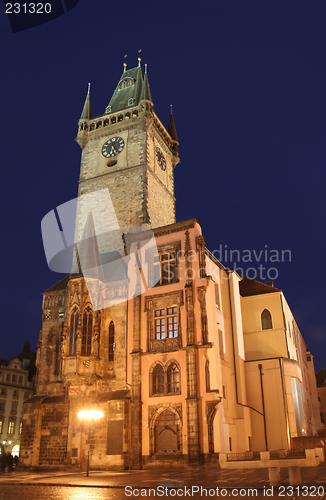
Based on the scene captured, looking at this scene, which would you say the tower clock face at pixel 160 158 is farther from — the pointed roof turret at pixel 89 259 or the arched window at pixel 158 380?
the arched window at pixel 158 380

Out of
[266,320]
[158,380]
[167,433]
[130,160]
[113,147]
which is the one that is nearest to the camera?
[167,433]

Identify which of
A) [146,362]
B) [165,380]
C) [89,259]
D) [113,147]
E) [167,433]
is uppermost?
[113,147]

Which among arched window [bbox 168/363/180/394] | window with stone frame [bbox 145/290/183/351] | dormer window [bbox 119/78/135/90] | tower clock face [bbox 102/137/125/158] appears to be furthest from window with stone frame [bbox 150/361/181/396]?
dormer window [bbox 119/78/135/90]

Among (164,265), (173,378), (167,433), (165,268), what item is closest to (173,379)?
(173,378)

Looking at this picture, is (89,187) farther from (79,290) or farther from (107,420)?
(107,420)

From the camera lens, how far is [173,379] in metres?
27.2

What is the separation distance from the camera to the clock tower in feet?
134

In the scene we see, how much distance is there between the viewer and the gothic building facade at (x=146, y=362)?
26.0 meters

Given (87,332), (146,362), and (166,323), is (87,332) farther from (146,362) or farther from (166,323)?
(166,323)

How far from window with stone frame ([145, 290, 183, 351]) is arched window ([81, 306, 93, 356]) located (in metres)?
3.83

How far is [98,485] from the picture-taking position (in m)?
17.9

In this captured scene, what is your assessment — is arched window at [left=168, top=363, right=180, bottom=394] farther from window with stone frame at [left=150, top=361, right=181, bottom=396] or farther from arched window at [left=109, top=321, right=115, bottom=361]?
arched window at [left=109, top=321, right=115, bottom=361]

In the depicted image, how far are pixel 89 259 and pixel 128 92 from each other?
85.4 ft

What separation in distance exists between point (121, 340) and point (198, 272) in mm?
6773
